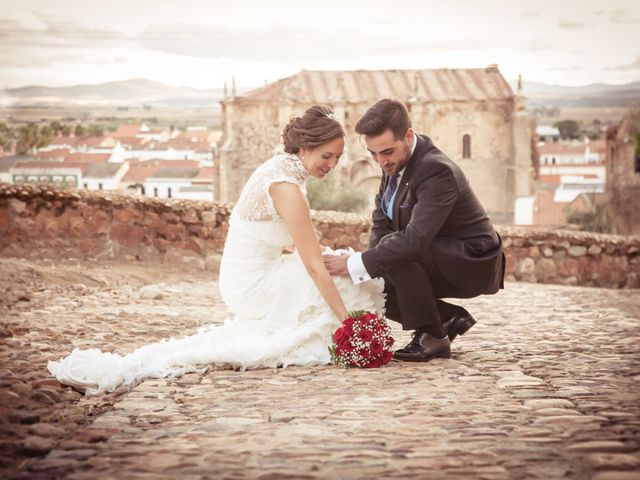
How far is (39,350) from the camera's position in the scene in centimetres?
447

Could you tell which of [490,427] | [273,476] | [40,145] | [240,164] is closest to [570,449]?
[490,427]

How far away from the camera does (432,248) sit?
415 centimetres

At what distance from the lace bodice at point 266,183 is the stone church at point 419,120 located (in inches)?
1394

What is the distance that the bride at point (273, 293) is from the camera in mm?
3910

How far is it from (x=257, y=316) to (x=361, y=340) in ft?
2.38

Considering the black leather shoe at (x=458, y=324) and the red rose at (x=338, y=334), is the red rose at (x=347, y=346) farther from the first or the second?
the black leather shoe at (x=458, y=324)

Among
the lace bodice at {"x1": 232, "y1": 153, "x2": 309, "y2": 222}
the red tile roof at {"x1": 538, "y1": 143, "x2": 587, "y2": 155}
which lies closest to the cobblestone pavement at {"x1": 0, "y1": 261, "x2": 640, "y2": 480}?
the lace bodice at {"x1": 232, "y1": 153, "x2": 309, "y2": 222}

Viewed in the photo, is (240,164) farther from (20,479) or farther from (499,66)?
(20,479)

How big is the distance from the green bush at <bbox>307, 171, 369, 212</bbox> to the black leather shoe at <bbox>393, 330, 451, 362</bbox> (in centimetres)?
2940

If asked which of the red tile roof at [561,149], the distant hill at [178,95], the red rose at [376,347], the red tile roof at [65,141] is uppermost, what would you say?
the distant hill at [178,95]

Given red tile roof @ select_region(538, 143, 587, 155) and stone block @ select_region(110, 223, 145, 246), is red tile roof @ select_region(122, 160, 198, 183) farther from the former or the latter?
stone block @ select_region(110, 223, 145, 246)

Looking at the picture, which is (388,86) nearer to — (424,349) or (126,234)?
(126,234)

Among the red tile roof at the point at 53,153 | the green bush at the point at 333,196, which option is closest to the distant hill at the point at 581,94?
the green bush at the point at 333,196

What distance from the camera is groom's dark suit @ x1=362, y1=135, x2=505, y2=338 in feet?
13.2
